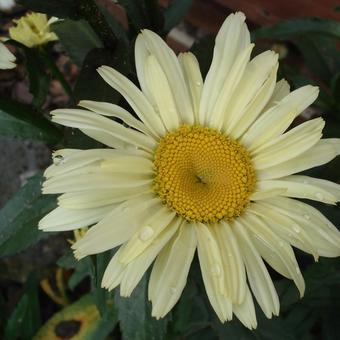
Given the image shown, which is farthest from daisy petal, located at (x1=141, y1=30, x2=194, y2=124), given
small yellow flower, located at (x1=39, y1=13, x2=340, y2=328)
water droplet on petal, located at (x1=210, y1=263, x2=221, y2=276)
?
water droplet on petal, located at (x1=210, y1=263, x2=221, y2=276)

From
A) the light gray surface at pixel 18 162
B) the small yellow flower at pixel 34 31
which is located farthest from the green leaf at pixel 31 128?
the light gray surface at pixel 18 162

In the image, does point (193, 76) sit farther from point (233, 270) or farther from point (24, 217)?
point (24, 217)

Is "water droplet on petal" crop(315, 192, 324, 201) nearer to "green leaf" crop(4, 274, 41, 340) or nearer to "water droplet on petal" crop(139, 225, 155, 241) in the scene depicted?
"water droplet on petal" crop(139, 225, 155, 241)

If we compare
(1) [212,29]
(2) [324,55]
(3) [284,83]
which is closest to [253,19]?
(1) [212,29]

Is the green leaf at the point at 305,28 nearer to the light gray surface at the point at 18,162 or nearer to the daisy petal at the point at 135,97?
the daisy petal at the point at 135,97

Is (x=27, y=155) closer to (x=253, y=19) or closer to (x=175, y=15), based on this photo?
(x=253, y=19)
